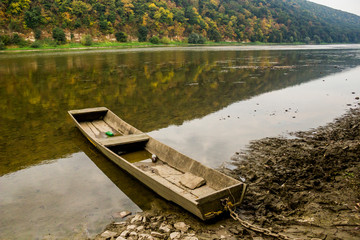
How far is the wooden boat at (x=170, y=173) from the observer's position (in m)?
7.02

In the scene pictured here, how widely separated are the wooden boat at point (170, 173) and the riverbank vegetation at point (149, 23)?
6944cm

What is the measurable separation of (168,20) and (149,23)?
32.4 feet

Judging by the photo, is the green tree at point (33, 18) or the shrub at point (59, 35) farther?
the shrub at point (59, 35)

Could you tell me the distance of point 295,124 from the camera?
15.3 metres

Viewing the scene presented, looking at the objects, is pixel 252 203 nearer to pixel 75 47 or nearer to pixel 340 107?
pixel 340 107

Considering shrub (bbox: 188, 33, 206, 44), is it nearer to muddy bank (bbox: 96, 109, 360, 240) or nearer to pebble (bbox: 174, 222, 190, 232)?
muddy bank (bbox: 96, 109, 360, 240)

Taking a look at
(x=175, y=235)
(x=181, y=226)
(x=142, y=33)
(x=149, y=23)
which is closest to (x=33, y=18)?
(x=142, y=33)

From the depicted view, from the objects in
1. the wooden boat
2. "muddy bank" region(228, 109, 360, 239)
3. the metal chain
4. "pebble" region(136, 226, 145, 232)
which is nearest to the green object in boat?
the wooden boat

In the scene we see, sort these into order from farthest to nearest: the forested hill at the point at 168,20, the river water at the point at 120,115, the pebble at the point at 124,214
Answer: the forested hill at the point at 168,20 < the river water at the point at 120,115 < the pebble at the point at 124,214

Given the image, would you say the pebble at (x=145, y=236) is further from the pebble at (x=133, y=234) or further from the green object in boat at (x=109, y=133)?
the green object in boat at (x=109, y=133)

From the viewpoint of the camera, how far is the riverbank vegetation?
266 feet

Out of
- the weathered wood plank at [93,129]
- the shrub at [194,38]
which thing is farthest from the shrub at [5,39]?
the weathered wood plank at [93,129]

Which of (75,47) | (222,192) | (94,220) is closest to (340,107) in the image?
(222,192)

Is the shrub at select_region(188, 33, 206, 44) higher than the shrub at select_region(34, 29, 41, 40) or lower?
higher
